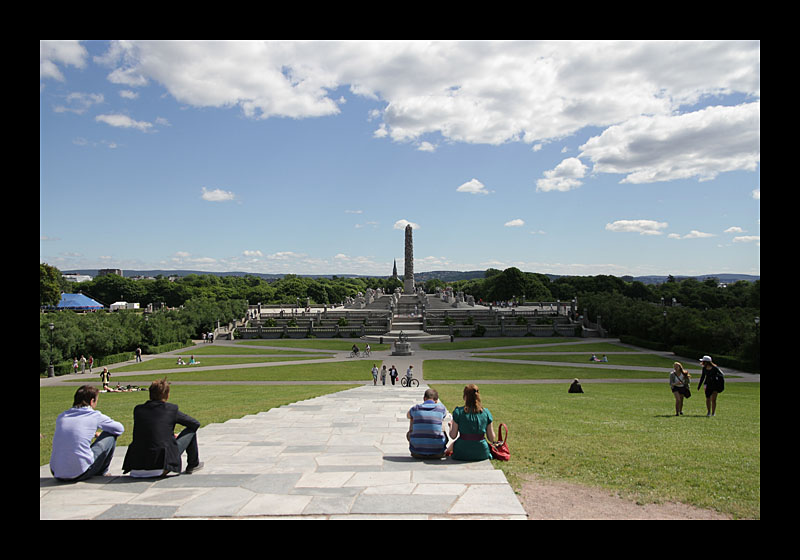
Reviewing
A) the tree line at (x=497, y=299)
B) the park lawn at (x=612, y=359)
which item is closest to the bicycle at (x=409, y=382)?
the park lawn at (x=612, y=359)

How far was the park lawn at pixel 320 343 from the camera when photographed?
183ft

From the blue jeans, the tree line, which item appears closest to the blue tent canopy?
the tree line

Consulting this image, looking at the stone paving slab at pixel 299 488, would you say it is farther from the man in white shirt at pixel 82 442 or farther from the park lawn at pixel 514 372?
the park lawn at pixel 514 372

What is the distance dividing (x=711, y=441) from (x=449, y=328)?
2137 inches

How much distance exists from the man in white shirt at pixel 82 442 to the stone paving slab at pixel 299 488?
213mm

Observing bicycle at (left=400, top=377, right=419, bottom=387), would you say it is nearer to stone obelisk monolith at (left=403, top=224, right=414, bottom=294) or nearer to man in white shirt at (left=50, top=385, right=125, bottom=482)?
man in white shirt at (left=50, top=385, right=125, bottom=482)

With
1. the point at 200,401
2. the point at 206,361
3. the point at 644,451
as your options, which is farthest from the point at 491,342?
the point at 644,451

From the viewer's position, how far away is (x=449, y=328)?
6544 cm

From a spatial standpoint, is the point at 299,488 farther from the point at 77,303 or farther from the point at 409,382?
the point at 77,303

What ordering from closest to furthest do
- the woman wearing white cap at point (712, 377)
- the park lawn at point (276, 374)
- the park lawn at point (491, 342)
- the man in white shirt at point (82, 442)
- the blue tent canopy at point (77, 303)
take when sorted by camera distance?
the man in white shirt at point (82, 442), the woman wearing white cap at point (712, 377), the park lawn at point (276, 374), the park lawn at point (491, 342), the blue tent canopy at point (77, 303)

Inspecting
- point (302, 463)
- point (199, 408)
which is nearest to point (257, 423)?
point (302, 463)

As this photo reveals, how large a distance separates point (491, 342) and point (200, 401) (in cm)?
4036
